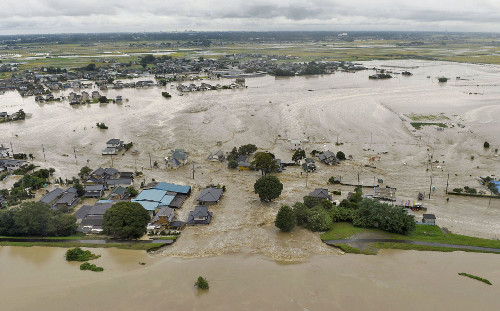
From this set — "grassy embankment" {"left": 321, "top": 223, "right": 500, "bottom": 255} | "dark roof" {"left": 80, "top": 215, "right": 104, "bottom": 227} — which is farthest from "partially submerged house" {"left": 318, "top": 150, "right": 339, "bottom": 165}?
"dark roof" {"left": 80, "top": 215, "right": 104, "bottom": 227}

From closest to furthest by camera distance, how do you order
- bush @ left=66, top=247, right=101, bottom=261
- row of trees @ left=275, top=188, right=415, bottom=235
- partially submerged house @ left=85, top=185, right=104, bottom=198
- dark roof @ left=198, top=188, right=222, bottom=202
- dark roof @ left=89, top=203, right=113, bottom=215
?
bush @ left=66, top=247, right=101, bottom=261
row of trees @ left=275, top=188, right=415, bottom=235
dark roof @ left=89, top=203, right=113, bottom=215
dark roof @ left=198, top=188, right=222, bottom=202
partially submerged house @ left=85, top=185, right=104, bottom=198

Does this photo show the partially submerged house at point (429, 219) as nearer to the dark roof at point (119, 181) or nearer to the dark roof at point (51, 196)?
the dark roof at point (119, 181)

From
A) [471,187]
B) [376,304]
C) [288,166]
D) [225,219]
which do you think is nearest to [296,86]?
[288,166]

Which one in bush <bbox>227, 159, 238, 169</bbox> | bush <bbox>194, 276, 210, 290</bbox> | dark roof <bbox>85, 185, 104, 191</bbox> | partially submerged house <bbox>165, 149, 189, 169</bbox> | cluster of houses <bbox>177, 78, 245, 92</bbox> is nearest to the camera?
bush <bbox>194, 276, 210, 290</bbox>

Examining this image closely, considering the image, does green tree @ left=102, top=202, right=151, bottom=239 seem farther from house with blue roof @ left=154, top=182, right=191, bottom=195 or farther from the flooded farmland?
house with blue roof @ left=154, top=182, right=191, bottom=195

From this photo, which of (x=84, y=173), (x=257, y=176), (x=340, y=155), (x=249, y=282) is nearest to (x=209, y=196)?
(x=257, y=176)

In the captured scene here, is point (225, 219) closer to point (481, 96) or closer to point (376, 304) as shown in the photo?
point (376, 304)
